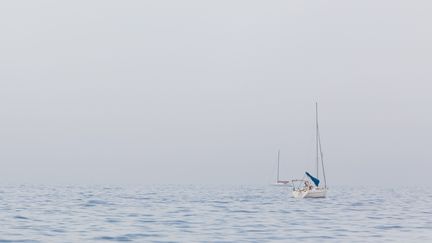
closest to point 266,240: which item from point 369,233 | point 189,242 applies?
point 189,242

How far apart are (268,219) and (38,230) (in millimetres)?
17928

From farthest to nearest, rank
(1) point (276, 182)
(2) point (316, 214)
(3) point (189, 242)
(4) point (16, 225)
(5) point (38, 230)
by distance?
1. (1) point (276, 182)
2. (2) point (316, 214)
3. (4) point (16, 225)
4. (5) point (38, 230)
5. (3) point (189, 242)

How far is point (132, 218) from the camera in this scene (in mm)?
50594

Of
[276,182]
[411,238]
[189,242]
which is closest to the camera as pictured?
[189,242]

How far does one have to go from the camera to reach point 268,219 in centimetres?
5169

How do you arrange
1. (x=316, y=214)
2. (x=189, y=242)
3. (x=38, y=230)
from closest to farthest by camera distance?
1. (x=189, y=242)
2. (x=38, y=230)
3. (x=316, y=214)

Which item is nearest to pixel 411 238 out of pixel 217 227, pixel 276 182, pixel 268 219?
pixel 217 227

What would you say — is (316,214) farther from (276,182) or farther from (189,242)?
(276,182)

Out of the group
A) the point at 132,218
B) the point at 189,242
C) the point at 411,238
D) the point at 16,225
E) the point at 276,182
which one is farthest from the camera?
the point at 276,182

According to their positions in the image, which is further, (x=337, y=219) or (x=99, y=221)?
(x=337, y=219)

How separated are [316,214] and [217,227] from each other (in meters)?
16.4

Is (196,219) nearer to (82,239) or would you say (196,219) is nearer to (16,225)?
(16,225)

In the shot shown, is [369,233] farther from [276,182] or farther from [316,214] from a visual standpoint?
[276,182]

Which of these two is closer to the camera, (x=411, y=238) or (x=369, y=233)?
(x=411, y=238)
